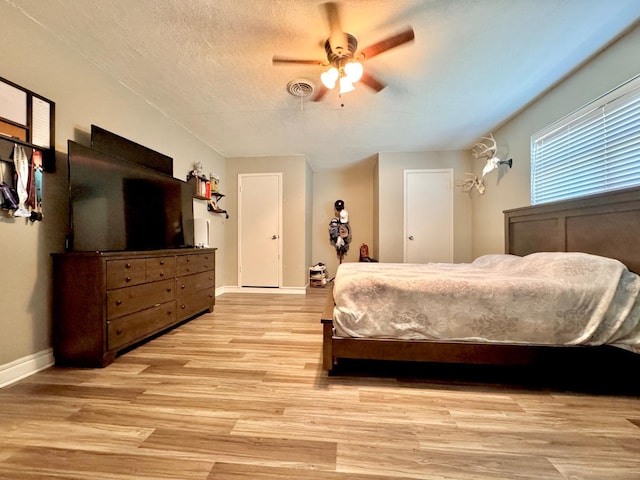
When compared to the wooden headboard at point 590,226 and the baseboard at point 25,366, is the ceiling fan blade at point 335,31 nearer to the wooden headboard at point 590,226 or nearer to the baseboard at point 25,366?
the wooden headboard at point 590,226

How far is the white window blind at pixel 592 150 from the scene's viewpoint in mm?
1802

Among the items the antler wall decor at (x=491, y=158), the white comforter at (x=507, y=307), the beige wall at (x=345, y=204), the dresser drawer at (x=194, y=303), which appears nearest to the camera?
the white comforter at (x=507, y=307)

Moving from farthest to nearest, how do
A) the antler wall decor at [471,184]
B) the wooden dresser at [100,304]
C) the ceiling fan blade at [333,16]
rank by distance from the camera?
the antler wall decor at [471,184], the wooden dresser at [100,304], the ceiling fan blade at [333,16]

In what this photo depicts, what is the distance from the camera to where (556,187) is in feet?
8.08

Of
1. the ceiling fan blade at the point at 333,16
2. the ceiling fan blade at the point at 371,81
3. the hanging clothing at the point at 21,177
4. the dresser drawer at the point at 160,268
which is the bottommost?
the dresser drawer at the point at 160,268

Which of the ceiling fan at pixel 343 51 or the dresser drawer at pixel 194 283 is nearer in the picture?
the ceiling fan at pixel 343 51

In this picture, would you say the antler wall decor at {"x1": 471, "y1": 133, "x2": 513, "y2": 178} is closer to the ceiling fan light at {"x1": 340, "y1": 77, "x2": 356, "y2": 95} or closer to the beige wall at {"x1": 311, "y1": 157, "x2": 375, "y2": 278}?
the beige wall at {"x1": 311, "y1": 157, "x2": 375, "y2": 278}

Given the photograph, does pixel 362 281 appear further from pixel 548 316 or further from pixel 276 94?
pixel 276 94

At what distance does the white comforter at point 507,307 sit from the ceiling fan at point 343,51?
1512 millimetres

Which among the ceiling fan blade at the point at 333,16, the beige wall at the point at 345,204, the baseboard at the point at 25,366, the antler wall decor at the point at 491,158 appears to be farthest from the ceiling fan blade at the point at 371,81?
the baseboard at the point at 25,366

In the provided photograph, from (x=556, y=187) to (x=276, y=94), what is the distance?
298 centimetres

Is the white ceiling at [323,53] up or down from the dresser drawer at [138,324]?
up

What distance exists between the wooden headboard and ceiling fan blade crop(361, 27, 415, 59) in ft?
5.60

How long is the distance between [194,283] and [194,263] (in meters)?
0.22
